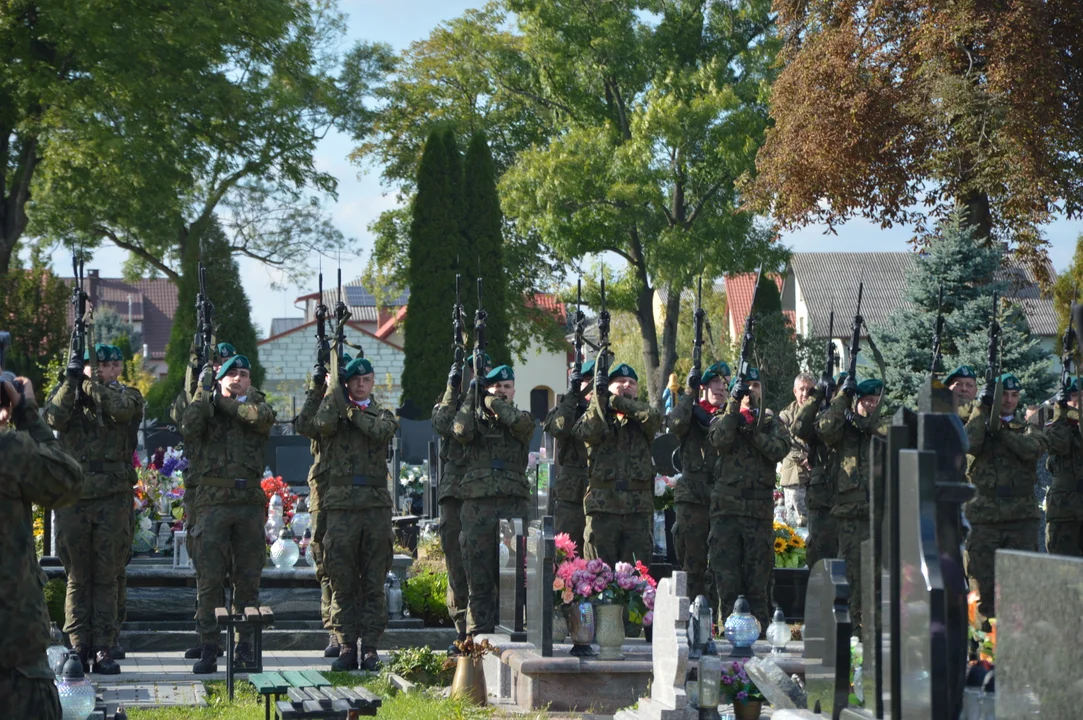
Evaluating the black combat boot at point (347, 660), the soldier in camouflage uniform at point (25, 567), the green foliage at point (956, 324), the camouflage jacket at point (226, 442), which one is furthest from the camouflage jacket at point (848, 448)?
the green foliage at point (956, 324)

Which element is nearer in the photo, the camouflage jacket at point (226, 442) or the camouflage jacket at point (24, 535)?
the camouflage jacket at point (24, 535)

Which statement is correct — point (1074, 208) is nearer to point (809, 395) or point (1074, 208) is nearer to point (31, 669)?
point (809, 395)

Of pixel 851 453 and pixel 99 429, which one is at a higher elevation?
pixel 99 429

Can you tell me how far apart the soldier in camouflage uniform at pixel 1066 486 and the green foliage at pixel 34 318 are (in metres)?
23.1

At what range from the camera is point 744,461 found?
11.3 metres

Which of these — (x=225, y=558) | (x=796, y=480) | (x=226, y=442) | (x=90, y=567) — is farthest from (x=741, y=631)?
(x=796, y=480)

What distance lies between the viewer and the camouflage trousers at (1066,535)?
12.0 metres

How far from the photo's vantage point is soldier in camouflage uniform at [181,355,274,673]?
34.6 feet

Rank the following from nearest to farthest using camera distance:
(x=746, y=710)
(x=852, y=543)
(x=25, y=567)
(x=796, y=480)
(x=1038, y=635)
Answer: (x=1038, y=635) < (x=25, y=567) < (x=746, y=710) < (x=852, y=543) < (x=796, y=480)

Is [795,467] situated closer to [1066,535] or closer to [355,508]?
[1066,535]

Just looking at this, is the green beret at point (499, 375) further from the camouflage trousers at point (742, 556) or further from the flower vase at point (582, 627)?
the flower vase at point (582, 627)

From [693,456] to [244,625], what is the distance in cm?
382

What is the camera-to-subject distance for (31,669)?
516 centimetres

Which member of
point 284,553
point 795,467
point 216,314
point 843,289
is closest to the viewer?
A: point 284,553
